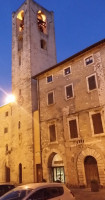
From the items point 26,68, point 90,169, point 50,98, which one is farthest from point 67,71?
point 90,169

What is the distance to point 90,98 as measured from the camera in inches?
706

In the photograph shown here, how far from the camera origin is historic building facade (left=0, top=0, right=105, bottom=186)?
56.4ft

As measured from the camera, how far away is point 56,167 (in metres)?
19.9

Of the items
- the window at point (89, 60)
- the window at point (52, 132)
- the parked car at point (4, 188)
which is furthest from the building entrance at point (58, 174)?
the window at point (89, 60)

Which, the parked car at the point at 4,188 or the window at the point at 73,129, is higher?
the window at the point at 73,129

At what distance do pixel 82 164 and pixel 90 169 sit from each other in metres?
0.83

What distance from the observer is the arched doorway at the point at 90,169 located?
53.8 feet

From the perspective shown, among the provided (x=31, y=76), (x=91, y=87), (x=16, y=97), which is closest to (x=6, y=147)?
→ (x=16, y=97)

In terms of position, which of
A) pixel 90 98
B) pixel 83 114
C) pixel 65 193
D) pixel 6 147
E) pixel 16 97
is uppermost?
pixel 16 97

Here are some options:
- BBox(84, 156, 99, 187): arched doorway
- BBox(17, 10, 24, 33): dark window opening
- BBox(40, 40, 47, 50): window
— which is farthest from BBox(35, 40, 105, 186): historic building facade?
BBox(17, 10, 24, 33): dark window opening

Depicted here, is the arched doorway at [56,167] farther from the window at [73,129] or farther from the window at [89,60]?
the window at [89,60]

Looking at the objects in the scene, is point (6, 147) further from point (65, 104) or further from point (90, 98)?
point (90, 98)

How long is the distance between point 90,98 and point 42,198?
502 inches

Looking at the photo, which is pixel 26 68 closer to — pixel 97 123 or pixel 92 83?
pixel 92 83
